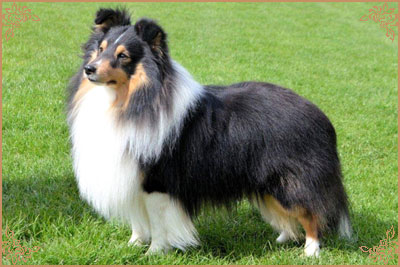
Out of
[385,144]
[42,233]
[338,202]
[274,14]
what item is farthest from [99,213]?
[274,14]

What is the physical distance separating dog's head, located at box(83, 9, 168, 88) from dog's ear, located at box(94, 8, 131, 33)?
0.06 feet

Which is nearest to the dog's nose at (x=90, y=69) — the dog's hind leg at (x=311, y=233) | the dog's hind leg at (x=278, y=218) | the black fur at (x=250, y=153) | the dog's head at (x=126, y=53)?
the dog's head at (x=126, y=53)

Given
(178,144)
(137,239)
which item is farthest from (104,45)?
(137,239)

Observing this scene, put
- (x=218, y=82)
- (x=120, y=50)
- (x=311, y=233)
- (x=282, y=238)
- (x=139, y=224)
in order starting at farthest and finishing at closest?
(x=218, y=82)
(x=282, y=238)
(x=311, y=233)
(x=139, y=224)
(x=120, y=50)

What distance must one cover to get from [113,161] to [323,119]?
5.66 ft

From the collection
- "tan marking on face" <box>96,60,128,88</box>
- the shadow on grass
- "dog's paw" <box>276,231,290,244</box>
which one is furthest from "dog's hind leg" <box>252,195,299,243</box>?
"tan marking on face" <box>96,60,128,88</box>

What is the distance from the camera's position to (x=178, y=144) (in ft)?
11.4

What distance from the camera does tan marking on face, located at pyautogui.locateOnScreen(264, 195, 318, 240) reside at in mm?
3820

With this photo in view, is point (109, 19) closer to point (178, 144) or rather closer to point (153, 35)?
point (153, 35)

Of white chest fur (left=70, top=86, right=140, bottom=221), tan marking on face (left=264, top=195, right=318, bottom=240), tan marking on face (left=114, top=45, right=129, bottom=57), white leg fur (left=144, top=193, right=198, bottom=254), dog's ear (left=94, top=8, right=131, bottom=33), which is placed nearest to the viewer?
tan marking on face (left=114, top=45, right=129, bottom=57)

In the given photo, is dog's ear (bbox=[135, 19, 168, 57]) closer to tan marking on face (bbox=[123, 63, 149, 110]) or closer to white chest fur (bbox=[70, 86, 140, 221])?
tan marking on face (bbox=[123, 63, 149, 110])

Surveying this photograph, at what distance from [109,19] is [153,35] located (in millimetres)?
424

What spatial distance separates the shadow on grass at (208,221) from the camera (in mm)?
3969

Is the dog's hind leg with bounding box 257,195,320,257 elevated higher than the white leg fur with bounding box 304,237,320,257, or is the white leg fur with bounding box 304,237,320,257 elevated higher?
the dog's hind leg with bounding box 257,195,320,257
